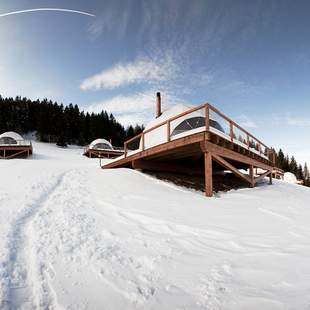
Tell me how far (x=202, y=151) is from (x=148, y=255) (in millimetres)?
5533

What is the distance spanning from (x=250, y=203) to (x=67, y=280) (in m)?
5.72

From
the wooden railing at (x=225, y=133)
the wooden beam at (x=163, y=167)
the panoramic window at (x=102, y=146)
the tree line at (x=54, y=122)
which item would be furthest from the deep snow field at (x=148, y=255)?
the tree line at (x=54, y=122)

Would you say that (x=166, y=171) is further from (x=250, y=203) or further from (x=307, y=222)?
(x=307, y=222)

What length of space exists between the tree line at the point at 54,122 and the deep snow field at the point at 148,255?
153 feet

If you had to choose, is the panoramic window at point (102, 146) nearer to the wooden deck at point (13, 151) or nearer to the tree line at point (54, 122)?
the wooden deck at point (13, 151)

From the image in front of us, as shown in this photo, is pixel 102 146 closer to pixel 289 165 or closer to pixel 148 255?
pixel 148 255

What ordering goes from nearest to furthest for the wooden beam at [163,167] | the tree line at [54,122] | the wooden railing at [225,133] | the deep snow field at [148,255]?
the deep snow field at [148,255] → the wooden railing at [225,133] → the wooden beam at [163,167] → the tree line at [54,122]

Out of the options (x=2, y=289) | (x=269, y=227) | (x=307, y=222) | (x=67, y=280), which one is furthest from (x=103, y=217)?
(x=307, y=222)

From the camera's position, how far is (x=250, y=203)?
259 inches

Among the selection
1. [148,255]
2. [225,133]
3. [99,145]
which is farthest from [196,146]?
[99,145]

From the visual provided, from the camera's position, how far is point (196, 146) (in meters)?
7.93

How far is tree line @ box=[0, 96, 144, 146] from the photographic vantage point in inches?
Answer: 1991

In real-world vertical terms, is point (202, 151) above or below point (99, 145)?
below

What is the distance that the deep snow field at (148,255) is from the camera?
2227 millimetres
